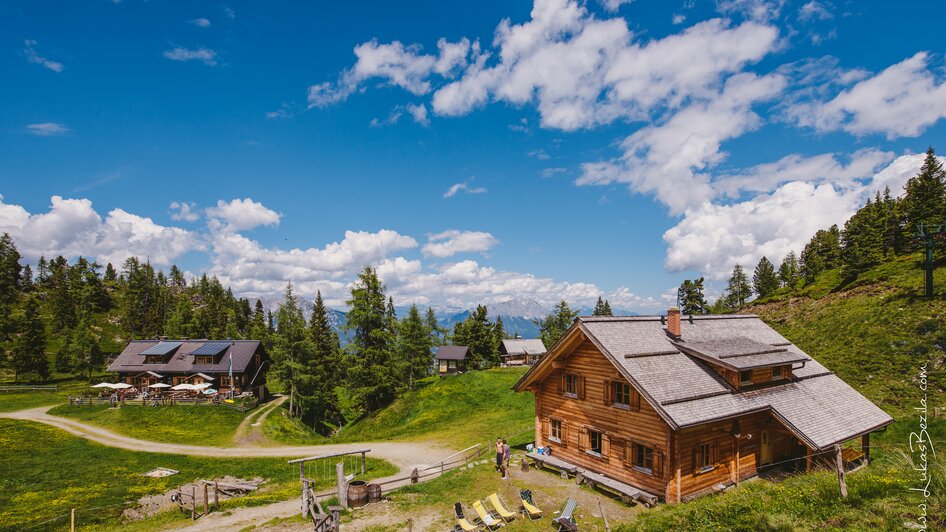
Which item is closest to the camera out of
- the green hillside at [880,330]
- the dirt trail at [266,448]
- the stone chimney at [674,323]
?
the stone chimney at [674,323]

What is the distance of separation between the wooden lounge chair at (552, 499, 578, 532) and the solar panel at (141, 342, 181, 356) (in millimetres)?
65557

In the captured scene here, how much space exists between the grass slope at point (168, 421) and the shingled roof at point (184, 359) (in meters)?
10.0

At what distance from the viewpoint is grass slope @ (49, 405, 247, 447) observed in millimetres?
41062

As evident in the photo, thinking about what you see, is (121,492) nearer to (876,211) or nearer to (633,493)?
(633,493)

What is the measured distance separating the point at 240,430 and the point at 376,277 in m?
23.4

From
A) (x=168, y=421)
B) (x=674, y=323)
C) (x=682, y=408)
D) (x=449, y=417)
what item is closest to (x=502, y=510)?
(x=682, y=408)

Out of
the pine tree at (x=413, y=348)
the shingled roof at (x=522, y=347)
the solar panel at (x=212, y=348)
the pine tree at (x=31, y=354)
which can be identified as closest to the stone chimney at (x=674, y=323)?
the pine tree at (x=413, y=348)

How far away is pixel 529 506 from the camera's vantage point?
63.0 feet

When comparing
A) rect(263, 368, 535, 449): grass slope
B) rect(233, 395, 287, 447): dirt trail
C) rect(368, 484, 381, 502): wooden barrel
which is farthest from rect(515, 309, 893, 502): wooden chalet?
rect(233, 395, 287, 447): dirt trail

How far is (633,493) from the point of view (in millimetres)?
20141

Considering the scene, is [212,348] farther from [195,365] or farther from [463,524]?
[463,524]

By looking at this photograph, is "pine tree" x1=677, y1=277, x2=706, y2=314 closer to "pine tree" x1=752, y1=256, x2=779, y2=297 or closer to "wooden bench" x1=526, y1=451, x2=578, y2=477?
"pine tree" x1=752, y1=256, x2=779, y2=297

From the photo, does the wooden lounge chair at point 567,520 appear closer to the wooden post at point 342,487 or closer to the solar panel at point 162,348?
the wooden post at point 342,487

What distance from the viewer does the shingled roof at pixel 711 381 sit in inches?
801
